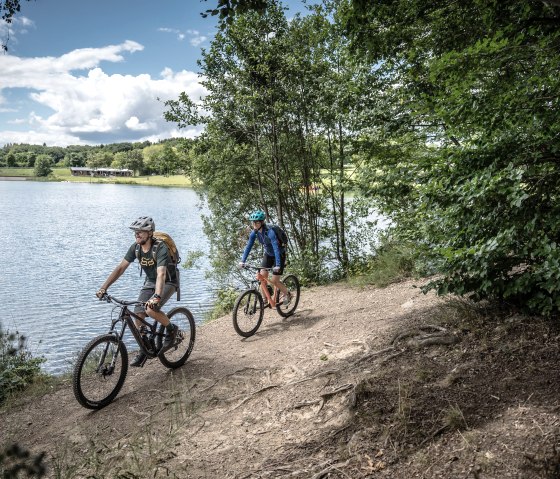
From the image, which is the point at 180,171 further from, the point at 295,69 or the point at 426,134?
the point at 426,134

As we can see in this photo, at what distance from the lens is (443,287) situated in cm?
507

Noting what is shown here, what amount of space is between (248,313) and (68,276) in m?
17.2

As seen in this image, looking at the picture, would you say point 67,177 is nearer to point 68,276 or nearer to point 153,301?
point 68,276

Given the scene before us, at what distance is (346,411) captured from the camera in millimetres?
4238

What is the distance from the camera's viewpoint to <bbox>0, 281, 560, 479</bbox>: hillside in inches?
131

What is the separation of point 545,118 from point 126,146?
168 meters

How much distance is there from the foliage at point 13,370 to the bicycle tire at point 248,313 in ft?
11.7

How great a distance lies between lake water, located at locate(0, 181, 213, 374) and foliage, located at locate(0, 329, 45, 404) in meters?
1.54

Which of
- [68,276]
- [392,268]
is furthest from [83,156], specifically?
[392,268]

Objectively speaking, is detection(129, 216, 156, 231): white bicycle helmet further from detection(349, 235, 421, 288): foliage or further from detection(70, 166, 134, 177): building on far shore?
detection(70, 166, 134, 177): building on far shore

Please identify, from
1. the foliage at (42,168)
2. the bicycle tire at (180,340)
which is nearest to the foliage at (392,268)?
the bicycle tire at (180,340)

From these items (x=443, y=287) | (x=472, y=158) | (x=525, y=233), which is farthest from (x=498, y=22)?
(x=443, y=287)

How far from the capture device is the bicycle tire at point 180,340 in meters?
6.90

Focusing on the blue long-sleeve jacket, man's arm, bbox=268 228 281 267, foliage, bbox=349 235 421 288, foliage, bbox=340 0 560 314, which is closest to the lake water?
the blue long-sleeve jacket
